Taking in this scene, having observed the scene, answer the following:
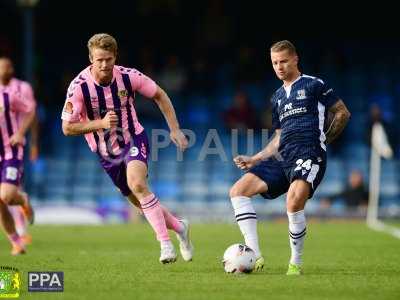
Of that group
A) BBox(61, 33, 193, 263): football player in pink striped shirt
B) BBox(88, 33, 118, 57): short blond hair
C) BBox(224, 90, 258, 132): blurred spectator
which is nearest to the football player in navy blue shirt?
BBox(61, 33, 193, 263): football player in pink striped shirt

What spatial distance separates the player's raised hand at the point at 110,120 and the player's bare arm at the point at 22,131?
3.00 metres

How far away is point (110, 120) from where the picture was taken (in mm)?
9078

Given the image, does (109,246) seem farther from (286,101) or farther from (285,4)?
(285,4)

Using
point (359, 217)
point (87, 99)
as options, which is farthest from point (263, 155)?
point (359, 217)

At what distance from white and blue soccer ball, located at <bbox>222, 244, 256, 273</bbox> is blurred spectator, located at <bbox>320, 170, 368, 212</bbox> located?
11.6 m

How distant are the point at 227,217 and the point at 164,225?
38.2 ft

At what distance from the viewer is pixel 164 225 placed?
31.6 feet

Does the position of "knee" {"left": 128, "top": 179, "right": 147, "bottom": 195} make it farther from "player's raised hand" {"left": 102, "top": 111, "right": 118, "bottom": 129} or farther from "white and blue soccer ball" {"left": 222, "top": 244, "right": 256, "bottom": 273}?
"white and blue soccer ball" {"left": 222, "top": 244, "right": 256, "bottom": 273}

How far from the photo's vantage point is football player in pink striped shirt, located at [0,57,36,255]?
1199 centimetres

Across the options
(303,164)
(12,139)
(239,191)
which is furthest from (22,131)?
(303,164)

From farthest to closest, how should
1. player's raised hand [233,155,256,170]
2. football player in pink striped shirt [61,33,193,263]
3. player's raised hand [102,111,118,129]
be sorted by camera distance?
football player in pink striped shirt [61,33,193,263]
player's raised hand [233,155,256,170]
player's raised hand [102,111,118,129]

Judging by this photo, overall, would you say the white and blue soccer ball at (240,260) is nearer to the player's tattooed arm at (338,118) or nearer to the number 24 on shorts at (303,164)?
the number 24 on shorts at (303,164)

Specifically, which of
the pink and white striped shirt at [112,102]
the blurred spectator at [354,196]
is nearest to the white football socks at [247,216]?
the pink and white striped shirt at [112,102]

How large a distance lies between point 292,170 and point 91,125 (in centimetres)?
185
